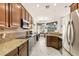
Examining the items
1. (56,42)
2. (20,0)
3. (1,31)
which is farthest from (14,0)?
(56,42)

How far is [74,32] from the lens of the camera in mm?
2252

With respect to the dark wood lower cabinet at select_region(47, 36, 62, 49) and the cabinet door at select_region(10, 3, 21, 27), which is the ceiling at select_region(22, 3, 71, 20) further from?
the dark wood lower cabinet at select_region(47, 36, 62, 49)

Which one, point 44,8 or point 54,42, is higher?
point 44,8

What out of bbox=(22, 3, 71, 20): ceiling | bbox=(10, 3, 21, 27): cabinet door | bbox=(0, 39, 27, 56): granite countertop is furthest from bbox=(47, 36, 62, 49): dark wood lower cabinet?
bbox=(0, 39, 27, 56): granite countertop

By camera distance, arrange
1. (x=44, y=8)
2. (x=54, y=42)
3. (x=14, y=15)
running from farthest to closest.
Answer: (x=54, y=42), (x=44, y=8), (x=14, y=15)

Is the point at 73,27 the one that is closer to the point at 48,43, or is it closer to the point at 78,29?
the point at 78,29

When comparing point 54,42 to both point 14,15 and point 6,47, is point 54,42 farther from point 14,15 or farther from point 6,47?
point 6,47

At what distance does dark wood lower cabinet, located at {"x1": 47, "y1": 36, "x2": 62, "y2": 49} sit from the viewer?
5645mm

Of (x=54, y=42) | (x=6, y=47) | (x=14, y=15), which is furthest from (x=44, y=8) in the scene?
(x=6, y=47)

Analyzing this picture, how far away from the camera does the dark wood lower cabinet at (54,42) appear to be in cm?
564

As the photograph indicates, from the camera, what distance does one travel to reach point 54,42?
6.20 metres

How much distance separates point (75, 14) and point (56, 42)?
3799 mm

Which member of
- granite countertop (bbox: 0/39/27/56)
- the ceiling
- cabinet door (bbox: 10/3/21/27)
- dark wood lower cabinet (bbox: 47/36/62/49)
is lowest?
dark wood lower cabinet (bbox: 47/36/62/49)

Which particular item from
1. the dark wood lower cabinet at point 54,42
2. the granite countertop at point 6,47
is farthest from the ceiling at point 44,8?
the granite countertop at point 6,47
